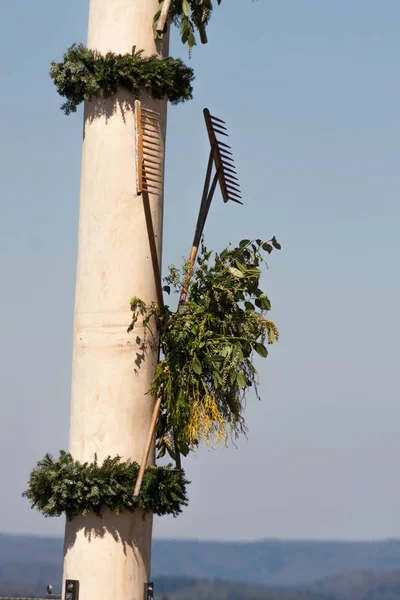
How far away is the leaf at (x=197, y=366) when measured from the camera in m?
11.8

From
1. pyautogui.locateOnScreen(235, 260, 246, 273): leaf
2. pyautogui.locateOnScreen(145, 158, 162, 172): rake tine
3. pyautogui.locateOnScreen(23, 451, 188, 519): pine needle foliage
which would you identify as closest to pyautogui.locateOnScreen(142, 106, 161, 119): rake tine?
pyautogui.locateOnScreen(145, 158, 162, 172): rake tine

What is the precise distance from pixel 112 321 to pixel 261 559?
289 feet

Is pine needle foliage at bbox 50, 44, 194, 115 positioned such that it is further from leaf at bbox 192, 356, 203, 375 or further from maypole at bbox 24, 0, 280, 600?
→ leaf at bbox 192, 356, 203, 375

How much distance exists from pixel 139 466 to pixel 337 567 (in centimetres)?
9476

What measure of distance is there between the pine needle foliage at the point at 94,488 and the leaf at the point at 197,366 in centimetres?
96

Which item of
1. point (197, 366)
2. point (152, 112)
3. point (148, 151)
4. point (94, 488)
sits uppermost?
point (152, 112)

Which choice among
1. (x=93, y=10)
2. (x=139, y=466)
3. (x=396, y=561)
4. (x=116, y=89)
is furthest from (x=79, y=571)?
(x=396, y=561)

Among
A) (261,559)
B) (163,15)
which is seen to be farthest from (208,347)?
(261,559)

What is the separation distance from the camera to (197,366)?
1184 cm

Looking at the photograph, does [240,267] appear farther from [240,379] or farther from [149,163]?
[149,163]

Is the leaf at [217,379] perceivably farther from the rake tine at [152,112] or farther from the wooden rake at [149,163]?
the rake tine at [152,112]

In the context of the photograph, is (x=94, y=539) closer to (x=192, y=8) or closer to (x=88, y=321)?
(x=88, y=321)

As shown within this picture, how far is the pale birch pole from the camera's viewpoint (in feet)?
38.0

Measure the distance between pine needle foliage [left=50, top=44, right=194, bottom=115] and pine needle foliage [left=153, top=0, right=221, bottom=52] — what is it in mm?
270
